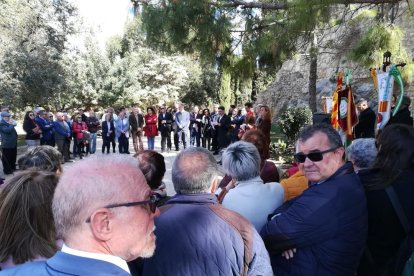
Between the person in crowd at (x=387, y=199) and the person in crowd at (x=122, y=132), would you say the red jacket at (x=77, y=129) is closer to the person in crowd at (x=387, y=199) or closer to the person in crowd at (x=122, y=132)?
the person in crowd at (x=122, y=132)

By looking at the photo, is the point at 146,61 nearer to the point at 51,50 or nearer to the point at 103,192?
the point at 51,50

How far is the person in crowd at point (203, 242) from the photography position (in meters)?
1.88

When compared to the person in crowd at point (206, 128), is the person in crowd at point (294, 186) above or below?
below

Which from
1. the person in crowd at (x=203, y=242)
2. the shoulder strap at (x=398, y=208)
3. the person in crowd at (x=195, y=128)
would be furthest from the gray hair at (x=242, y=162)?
the person in crowd at (x=195, y=128)

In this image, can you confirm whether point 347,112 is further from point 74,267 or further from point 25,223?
point 74,267

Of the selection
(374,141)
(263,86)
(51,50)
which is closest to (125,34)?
(263,86)

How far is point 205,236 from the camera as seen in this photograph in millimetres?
1883

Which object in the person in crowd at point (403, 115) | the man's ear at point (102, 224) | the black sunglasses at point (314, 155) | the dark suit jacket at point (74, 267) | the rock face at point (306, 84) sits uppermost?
the rock face at point (306, 84)

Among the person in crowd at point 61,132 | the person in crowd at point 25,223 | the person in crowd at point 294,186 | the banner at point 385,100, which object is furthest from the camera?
the person in crowd at point 61,132

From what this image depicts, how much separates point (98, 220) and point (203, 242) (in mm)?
734

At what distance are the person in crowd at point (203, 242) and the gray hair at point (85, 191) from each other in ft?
2.05

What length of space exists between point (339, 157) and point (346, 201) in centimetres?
39

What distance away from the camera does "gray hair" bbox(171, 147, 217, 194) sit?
80.6 inches

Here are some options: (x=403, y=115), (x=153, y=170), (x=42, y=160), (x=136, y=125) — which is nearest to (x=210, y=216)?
(x=153, y=170)
